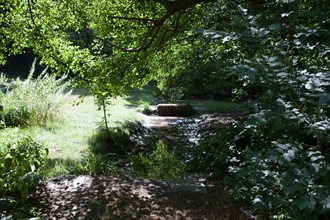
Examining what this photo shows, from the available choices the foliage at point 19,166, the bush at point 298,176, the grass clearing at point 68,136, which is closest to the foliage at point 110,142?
the grass clearing at point 68,136

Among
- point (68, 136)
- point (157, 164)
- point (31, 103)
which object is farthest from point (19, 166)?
point (31, 103)

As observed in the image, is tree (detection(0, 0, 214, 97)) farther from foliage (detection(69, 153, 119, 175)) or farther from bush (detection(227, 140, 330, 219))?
bush (detection(227, 140, 330, 219))

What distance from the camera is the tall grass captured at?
7.13 metres

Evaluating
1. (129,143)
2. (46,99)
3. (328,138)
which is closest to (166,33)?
(129,143)

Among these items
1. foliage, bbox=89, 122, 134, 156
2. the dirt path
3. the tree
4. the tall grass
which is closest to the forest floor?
the dirt path

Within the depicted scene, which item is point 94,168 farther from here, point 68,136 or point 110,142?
point 68,136

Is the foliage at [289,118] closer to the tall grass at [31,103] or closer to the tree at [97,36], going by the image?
the tree at [97,36]

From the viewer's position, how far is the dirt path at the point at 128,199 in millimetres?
3387

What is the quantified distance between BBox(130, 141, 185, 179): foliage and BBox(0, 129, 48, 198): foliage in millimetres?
2316

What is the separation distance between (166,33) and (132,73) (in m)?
1.07

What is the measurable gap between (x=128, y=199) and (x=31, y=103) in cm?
474

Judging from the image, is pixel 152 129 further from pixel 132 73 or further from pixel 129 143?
pixel 132 73

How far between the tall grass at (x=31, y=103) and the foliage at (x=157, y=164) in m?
2.56

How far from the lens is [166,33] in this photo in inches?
242
